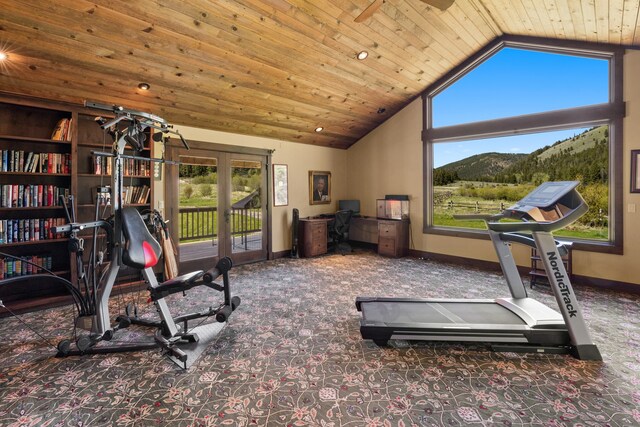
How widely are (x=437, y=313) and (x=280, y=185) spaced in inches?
165

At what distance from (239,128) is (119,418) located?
459cm

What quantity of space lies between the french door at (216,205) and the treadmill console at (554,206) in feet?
14.5

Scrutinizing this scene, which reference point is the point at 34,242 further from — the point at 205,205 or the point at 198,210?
the point at 205,205

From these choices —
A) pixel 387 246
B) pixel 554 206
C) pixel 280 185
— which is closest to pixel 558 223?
pixel 554 206

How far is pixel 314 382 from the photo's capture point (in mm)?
2090

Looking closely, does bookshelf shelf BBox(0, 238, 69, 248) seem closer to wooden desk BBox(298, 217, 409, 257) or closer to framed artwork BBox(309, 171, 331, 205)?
wooden desk BBox(298, 217, 409, 257)

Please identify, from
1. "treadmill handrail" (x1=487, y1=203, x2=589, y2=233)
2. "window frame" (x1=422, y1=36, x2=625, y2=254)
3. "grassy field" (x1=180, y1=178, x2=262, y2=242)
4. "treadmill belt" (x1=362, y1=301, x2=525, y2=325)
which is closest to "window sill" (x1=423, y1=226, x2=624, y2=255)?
"window frame" (x1=422, y1=36, x2=625, y2=254)

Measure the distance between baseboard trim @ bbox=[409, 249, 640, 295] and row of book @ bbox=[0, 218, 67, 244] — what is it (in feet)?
19.5

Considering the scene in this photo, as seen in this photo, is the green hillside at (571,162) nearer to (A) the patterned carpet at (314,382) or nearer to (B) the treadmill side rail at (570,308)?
(A) the patterned carpet at (314,382)

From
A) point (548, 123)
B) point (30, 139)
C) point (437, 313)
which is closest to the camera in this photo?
point (437, 313)

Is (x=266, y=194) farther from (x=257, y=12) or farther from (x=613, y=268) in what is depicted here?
(x=613, y=268)

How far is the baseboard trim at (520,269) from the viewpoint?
13.1 feet

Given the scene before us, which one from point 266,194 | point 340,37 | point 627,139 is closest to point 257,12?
point 340,37

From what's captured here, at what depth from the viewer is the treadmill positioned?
7.82 ft
